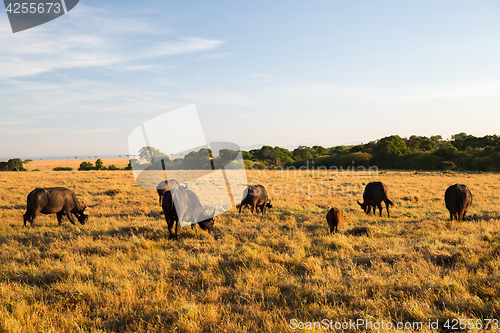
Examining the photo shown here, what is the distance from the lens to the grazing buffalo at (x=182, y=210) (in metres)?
9.17

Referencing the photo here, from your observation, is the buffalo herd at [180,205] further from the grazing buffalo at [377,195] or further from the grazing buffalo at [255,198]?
the grazing buffalo at [255,198]

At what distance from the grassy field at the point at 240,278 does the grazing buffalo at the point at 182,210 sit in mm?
496

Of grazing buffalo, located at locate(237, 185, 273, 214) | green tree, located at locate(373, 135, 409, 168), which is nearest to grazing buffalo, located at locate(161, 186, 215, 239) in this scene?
grazing buffalo, located at locate(237, 185, 273, 214)

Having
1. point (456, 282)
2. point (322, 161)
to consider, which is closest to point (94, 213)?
point (456, 282)

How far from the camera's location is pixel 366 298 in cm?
484

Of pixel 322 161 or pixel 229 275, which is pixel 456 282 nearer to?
pixel 229 275

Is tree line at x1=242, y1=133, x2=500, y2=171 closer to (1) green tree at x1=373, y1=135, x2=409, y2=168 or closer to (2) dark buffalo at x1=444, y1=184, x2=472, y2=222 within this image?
(1) green tree at x1=373, y1=135, x2=409, y2=168

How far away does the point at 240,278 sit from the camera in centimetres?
579

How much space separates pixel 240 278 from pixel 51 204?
10017 millimetres

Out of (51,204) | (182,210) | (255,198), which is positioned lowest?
(255,198)

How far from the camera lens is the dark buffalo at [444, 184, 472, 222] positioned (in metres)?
11.2

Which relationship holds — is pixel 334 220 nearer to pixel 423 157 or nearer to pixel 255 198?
pixel 255 198

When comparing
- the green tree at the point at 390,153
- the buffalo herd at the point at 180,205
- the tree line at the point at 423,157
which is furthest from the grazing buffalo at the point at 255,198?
the green tree at the point at 390,153

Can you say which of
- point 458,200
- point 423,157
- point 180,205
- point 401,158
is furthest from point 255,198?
point 401,158
